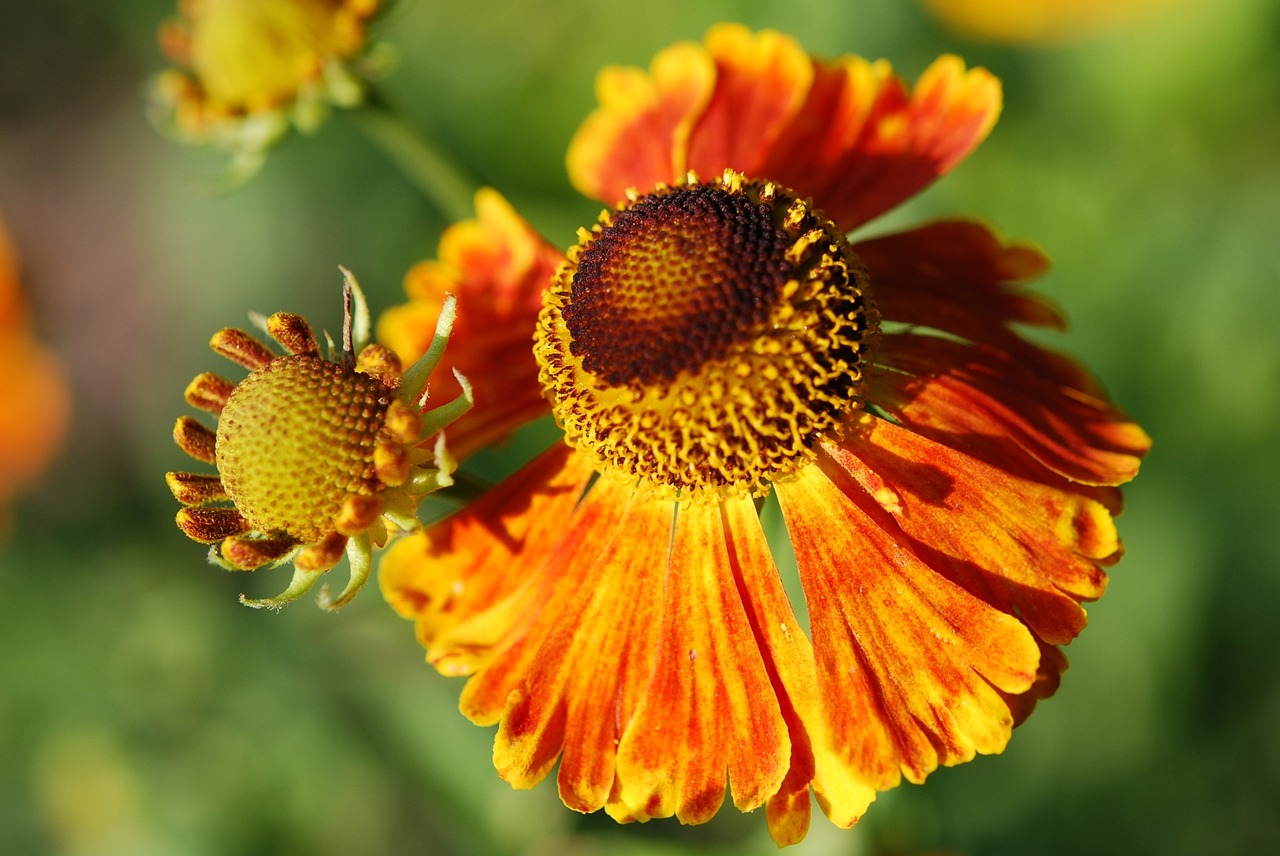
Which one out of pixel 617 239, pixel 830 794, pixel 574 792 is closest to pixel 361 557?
pixel 574 792

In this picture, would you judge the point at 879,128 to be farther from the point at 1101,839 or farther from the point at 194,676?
the point at 194,676

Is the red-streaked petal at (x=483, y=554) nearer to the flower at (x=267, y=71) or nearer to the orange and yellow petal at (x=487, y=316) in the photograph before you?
the orange and yellow petal at (x=487, y=316)

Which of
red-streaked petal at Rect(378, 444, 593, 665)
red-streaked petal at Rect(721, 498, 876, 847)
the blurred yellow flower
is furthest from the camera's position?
the blurred yellow flower

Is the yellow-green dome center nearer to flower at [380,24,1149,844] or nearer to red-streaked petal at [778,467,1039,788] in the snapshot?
flower at [380,24,1149,844]

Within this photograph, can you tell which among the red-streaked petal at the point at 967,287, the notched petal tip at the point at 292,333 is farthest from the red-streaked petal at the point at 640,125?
the notched petal tip at the point at 292,333

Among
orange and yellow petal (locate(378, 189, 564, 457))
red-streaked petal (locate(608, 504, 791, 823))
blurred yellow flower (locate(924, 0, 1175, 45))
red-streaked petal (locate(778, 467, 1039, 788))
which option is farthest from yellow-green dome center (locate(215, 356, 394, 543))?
blurred yellow flower (locate(924, 0, 1175, 45))

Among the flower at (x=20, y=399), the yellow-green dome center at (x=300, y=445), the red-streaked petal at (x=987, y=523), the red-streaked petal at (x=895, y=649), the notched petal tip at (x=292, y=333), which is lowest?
the flower at (x=20, y=399)

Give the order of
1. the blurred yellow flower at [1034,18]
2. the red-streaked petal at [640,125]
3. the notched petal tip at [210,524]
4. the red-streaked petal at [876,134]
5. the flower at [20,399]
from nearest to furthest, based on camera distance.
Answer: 1. the notched petal tip at [210,524]
2. the red-streaked petal at [876,134]
3. the red-streaked petal at [640,125]
4. the blurred yellow flower at [1034,18]
5. the flower at [20,399]
